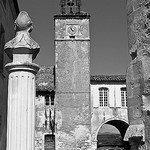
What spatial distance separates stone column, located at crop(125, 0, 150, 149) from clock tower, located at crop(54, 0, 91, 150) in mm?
22167

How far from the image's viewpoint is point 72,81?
27125 millimetres

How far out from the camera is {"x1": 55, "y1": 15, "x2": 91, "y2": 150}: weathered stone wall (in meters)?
25.8

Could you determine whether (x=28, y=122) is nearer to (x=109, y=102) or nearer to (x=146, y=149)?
(x=146, y=149)

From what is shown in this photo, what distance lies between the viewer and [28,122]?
4.75m

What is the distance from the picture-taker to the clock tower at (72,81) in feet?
84.9

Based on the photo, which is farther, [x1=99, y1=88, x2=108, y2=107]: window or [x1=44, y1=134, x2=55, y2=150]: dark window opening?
[x1=99, y1=88, x2=108, y2=107]: window

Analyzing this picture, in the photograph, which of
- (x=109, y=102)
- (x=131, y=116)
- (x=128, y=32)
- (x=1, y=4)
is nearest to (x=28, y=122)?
(x=131, y=116)

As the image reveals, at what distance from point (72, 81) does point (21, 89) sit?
73.1ft

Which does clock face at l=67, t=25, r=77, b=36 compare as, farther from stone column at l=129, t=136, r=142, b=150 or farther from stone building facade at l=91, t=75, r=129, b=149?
stone column at l=129, t=136, r=142, b=150

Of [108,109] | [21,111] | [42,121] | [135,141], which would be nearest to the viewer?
[135,141]

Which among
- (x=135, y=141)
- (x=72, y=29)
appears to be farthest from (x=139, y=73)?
(x=72, y=29)

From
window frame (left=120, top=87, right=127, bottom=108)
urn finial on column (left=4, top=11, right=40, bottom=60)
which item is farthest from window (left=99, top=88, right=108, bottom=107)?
urn finial on column (left=4, top=11, right=40, bottom=60)

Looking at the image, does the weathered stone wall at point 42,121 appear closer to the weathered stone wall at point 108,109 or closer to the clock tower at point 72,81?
the clock tower at point 72,81

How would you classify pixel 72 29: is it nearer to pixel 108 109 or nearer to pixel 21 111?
pixel 108 109
